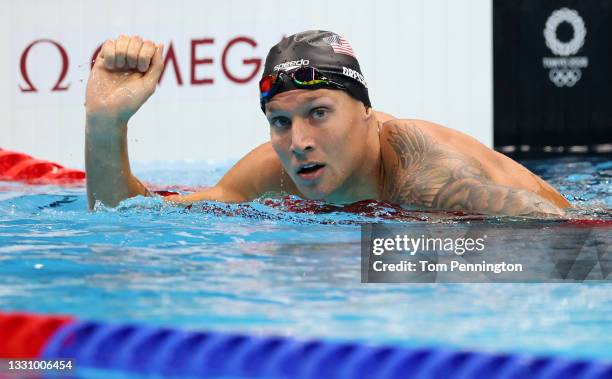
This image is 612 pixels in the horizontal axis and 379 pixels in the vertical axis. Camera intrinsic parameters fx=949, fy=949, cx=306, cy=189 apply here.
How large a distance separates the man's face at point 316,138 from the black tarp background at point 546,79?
334cm

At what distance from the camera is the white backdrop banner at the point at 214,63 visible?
628 centimetres

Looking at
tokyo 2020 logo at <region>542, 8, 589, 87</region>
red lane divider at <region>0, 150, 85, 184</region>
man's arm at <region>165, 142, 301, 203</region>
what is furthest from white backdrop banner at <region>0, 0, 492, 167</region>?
man's arm at <region>165, 142, 301, 203</region>

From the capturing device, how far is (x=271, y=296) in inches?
86.9

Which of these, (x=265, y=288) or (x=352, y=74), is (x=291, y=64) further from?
(x=265, y=288)

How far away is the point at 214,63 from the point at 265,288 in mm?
4431

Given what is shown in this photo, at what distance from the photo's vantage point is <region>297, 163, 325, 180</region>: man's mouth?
10.0ft

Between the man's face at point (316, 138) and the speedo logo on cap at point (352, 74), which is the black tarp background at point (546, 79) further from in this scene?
the man's face at point (316, 138)

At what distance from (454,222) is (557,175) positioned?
8.92ft

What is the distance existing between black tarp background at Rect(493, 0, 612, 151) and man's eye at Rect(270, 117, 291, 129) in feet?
11.3

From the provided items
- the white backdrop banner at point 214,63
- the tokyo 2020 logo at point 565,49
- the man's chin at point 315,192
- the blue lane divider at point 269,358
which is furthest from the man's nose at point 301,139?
the tokyo 2020 logo at point 565,49

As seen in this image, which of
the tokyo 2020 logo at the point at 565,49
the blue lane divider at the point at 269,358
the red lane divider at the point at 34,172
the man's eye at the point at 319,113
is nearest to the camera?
the blue lane divider at the point at 269,358

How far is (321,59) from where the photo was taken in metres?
3.21

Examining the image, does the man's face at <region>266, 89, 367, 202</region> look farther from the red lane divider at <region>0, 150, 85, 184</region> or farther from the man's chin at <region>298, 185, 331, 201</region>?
the red lane divider at <region>0, 150, 85, 184</region>

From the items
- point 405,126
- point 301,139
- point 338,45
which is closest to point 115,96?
point 301,139
